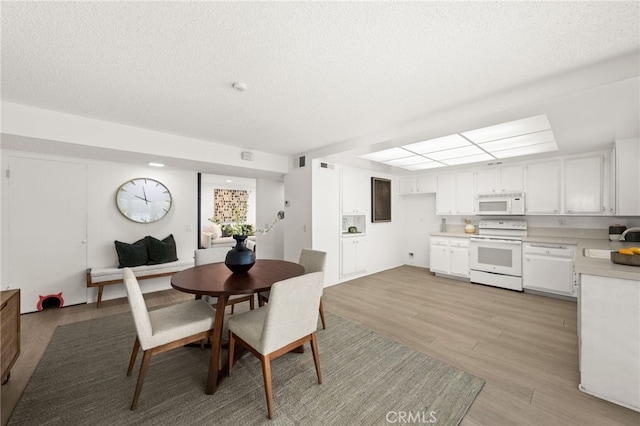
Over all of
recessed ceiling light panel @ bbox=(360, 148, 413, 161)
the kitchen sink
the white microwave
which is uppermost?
recessed ceiling light panel @ bbox=(360, 148, 413, 161)

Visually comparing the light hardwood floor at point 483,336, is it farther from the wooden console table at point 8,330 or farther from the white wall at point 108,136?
Answer: the white wall at point 108,136

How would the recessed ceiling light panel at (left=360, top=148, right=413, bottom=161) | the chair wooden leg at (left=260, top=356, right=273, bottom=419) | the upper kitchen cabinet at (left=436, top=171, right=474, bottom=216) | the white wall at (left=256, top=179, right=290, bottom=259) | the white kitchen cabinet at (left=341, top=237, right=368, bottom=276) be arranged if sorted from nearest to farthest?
the chair wooden leg at (left=260, top=356, right=273, bottom=419), the recessed ceiling light panel at (left=360, top=148, right=413, bottom=161), the white kitchen cabinet at (left=341, top=237, right=368, bottom=276), the upper kitchen cabinet at (left=436, top=171, right=474, bottom=216), the white wall at (left=256, top=179, right=290, bottom=259)

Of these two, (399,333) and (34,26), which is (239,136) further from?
(399,333)

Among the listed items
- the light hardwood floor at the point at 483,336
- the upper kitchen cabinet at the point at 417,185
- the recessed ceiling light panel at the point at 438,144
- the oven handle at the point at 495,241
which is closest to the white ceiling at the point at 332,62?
the recessed ceiling light panel at the point at 438,144

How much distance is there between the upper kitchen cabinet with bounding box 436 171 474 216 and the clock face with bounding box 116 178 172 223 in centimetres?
541

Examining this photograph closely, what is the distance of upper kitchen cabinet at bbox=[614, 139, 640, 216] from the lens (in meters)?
3.09

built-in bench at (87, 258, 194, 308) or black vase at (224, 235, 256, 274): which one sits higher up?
black vase at (224, 235, 256, 274)

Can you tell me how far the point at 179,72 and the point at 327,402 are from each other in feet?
8.70

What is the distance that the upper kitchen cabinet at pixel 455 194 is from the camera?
5.12 metres

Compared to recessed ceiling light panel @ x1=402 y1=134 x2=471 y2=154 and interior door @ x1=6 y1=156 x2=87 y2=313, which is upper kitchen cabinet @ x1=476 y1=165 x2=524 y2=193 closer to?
recessed ceiling light panel @ x1=402 y1=134 x2=471 y2=154

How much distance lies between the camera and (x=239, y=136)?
11.4 ft

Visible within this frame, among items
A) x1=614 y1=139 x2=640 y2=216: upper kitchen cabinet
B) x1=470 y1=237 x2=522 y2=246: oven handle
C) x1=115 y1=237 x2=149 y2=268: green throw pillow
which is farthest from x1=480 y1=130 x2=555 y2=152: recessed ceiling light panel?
x1=115 y1=237 x2=149 y2=268: green throw pillow

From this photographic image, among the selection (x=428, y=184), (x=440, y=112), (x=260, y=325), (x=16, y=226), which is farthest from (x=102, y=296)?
(x=428, y=184)

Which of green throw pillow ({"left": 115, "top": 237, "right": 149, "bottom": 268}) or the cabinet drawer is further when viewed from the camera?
the cabinet drawer
